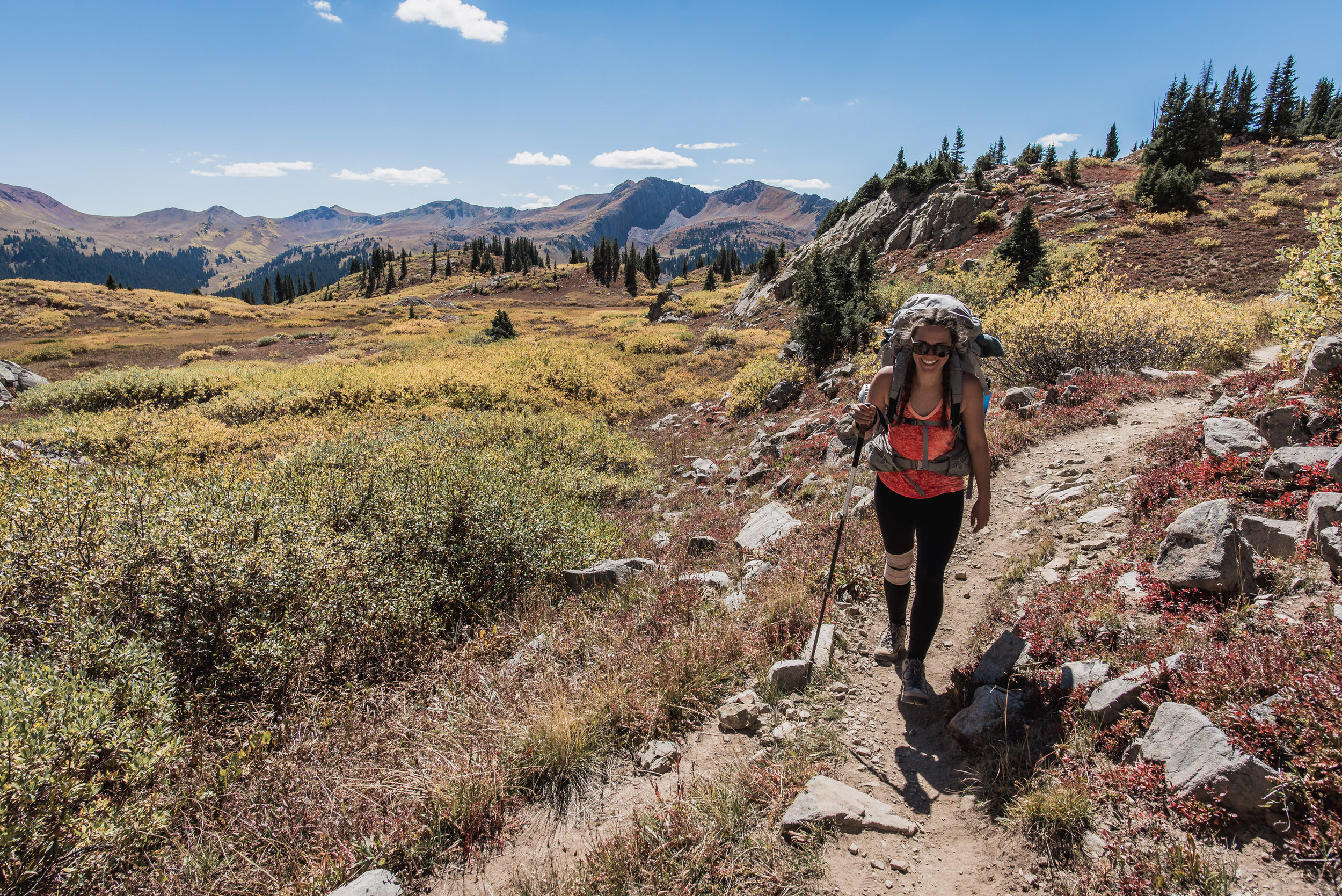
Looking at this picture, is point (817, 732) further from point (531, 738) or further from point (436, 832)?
point (436, 832)

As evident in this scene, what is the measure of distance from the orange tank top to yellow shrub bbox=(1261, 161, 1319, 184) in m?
44.6

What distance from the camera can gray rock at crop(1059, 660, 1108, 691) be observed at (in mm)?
3533

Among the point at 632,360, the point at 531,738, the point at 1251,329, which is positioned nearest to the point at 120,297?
the point at 632,360

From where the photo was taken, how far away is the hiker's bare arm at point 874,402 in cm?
401

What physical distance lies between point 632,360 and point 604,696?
1122 inches

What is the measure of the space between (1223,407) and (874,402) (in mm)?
6468


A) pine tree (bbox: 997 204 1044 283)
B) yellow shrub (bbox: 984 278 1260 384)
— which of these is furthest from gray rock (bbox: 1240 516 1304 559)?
pine tree (bbox: 997 204 1044 283)

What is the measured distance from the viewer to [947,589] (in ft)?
18.6

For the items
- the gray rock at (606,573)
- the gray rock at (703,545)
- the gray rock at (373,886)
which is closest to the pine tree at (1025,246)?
the gray rock at (703,545)

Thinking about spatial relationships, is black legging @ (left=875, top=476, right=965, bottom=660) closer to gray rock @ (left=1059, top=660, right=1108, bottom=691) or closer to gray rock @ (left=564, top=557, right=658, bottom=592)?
gray rock @ (left=1059, top=660, right=1108, bottom=691)

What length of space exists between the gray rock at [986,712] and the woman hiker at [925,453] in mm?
319

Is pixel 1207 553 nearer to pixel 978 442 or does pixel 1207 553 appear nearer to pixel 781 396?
pixel 978 442

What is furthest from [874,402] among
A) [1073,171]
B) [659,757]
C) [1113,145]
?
[1113,145]

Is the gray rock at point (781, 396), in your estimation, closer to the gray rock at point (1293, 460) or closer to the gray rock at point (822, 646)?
the gray rock at point (1293, 460)
